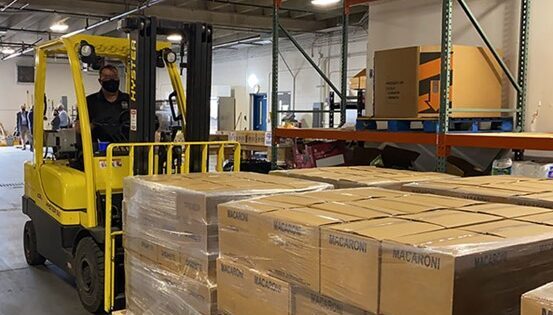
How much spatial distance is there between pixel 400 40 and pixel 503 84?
1490mm

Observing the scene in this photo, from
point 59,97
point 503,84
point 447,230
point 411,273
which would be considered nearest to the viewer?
point 411,273

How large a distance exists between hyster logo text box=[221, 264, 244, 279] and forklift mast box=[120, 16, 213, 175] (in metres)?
2.55

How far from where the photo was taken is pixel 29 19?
17.6 m

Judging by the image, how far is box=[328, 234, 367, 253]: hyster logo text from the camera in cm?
186

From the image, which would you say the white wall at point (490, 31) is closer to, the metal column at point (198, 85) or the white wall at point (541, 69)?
the white wall at point (541, 69)

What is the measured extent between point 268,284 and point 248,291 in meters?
0.15

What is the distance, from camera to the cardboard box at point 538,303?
1.35 metres

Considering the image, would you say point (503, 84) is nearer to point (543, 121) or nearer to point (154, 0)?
point (543, 121)

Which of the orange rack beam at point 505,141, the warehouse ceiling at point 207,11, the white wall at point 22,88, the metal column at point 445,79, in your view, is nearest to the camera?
the orange rack beam at point 505,141

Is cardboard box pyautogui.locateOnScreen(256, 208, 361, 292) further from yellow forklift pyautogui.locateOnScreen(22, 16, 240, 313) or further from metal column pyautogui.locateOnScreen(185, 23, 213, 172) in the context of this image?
metal column pyautogui.locateOnScreen(185, 23, 213, 172)

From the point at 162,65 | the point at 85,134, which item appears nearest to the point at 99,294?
the point at 85,134

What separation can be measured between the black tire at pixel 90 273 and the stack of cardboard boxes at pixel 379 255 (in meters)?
2.48

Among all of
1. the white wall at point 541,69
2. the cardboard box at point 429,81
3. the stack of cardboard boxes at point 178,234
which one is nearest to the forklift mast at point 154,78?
the stack of cardboard boxes at point 178,234

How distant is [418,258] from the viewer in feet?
5.56
